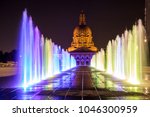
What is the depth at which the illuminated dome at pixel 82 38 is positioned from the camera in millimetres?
140000

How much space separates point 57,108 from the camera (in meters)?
10.9

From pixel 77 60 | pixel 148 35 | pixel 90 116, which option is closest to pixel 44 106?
pixel 90 116

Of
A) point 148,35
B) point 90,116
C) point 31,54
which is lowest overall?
point 90,116

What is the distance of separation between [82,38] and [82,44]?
7.89ft

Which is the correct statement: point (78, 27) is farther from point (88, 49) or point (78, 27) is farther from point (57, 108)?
point (57, 108)

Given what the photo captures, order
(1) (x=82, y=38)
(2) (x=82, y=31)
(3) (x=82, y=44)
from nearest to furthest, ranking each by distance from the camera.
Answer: (1) (x=82, y=38), (2) (x=82, y=31), (3) (x=82, y=44)

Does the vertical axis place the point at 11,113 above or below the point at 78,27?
below

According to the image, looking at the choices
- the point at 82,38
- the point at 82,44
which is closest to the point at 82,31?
the point at 82,38

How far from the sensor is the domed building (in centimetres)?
13562

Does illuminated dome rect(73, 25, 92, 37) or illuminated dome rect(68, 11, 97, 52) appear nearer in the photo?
illuminated dome rect(68, 11, 97, 52)

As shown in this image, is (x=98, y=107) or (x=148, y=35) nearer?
(x=98, y=107)

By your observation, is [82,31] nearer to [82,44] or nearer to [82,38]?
[82,38]

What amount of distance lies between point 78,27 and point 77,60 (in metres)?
12.8

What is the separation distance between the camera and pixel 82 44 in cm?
14175
